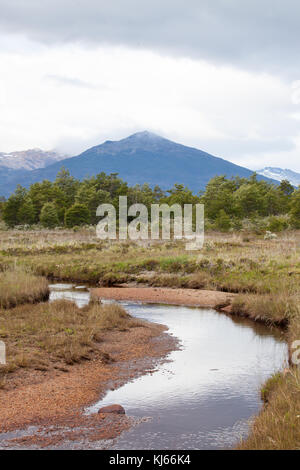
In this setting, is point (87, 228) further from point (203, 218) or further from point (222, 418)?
point (222, 418)

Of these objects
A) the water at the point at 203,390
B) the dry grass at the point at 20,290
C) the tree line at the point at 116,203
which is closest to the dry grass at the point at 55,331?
the dry grass at the point at 20,290

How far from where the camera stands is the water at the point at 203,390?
914 cm

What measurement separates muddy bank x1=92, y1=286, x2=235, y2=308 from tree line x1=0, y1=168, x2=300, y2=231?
113 ft

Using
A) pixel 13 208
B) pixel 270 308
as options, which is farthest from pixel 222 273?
pixel 13 208

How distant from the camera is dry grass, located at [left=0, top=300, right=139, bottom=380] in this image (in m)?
13.1

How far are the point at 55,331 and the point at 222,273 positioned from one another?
16374 mm

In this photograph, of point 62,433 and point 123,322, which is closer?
point 62,433

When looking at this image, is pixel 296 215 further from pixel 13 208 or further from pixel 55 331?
pixel 55 331

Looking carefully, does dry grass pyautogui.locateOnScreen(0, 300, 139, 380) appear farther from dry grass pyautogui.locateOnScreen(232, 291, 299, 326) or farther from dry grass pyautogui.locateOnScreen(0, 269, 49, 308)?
dry grass pyautogui.locateOnScreen(232, 291, 299, 326)

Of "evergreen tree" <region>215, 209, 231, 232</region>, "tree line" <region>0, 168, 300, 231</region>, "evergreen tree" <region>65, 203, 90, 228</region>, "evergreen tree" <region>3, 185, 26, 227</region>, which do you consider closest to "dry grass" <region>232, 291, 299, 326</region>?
"evergreen tree" <region>215, 209, 231, 232</region>

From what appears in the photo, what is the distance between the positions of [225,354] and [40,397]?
20.9 feet

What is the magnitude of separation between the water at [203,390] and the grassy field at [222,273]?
772 mm

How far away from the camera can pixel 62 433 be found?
9.08 m
